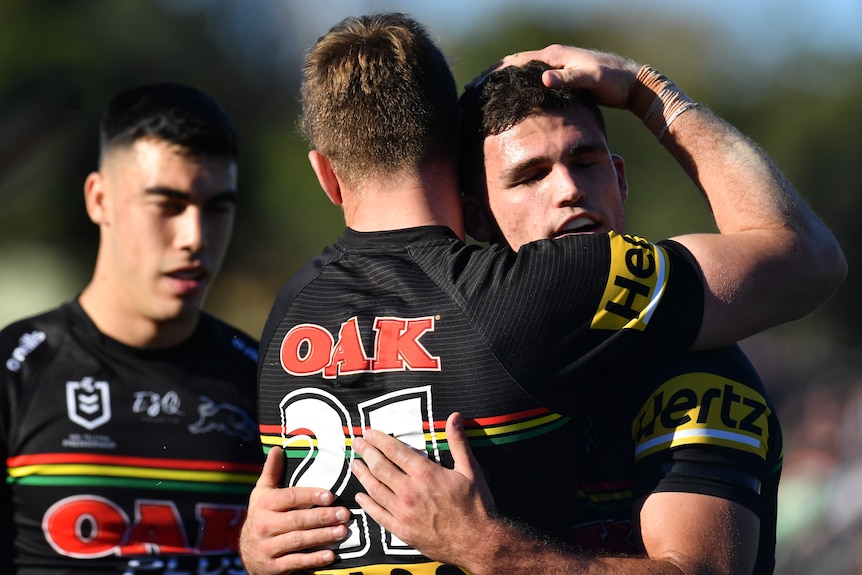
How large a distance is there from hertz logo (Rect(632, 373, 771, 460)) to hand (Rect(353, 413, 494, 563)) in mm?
512

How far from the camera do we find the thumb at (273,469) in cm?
321

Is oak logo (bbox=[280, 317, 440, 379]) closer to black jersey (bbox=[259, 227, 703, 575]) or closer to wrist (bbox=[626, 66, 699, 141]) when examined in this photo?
black jersey (bbox=[259, 227, 703, 575])

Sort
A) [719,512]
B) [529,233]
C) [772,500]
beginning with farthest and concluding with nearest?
1. [529,233]
2. [772,500]
3. [719,512]

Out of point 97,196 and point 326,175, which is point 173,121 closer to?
point 97,196

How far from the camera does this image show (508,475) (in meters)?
2.88

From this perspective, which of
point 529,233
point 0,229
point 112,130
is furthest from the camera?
point 0,229

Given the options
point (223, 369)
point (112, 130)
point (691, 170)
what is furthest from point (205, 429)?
point (691, 170)

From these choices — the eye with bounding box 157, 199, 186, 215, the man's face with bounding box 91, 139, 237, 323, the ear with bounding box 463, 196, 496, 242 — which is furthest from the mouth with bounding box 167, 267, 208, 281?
the ear with bounding box 463, 196, 496, 242

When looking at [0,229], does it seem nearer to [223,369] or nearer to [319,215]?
[319,215]

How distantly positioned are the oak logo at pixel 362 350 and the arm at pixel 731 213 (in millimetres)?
762

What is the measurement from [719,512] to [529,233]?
102 centimetres

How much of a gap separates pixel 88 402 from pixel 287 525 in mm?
2049

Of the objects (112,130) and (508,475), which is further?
(112,130)

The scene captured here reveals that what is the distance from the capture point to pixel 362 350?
9.71ft
